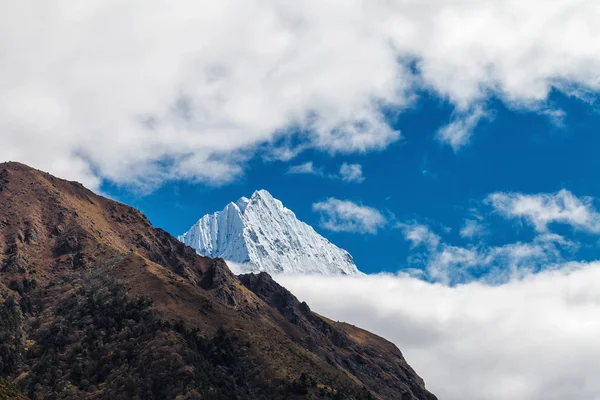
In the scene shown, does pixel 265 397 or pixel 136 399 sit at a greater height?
pixel 265 397

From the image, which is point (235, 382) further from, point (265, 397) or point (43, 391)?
point (43, 391)

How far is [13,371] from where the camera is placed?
183 meters

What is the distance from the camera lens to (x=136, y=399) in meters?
172

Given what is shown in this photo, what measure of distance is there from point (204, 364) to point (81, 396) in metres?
35.6

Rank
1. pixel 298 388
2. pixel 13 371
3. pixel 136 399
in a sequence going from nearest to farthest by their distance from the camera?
pixel 136 399 → pixel 13 371 → pixel 298 388

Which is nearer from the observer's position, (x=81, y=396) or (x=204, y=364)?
(x=81, y=396)

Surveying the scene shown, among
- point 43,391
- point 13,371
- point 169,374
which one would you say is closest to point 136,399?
point 169,374

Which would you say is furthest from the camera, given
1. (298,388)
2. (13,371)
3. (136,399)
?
(298,388)

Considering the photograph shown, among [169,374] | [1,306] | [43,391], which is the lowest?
[43,391]

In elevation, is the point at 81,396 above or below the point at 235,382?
below

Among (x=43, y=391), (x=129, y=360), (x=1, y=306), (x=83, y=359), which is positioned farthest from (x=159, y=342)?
(x=1, y=306)

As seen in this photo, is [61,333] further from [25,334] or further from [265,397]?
[265,397]

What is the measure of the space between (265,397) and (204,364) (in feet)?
66.7

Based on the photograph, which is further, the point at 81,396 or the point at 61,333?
the point at 61,333
